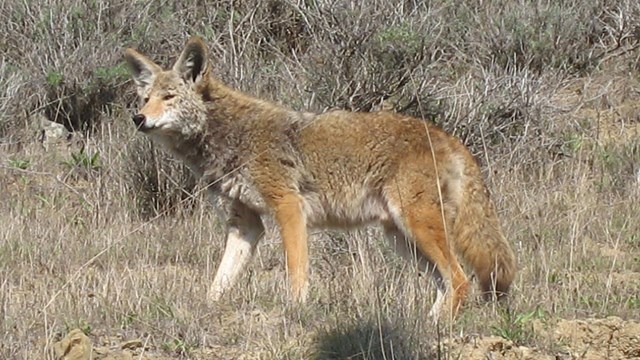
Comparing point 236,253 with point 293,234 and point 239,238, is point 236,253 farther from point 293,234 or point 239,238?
point 293,234

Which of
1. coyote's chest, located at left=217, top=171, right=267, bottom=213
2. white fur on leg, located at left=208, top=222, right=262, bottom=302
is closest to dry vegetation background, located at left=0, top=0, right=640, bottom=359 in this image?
white fur on leg, located at left=208, top=222, right=262, bottom=302

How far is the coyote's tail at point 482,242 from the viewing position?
22.5ft

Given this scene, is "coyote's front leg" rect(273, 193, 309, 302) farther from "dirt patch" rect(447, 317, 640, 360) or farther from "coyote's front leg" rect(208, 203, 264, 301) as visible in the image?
"dirt patch" rect(447, 317, 640, 360)

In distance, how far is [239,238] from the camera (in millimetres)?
7441

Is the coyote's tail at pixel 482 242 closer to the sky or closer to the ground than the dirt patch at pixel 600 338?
closer to the sky

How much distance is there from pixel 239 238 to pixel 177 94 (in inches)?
40.4

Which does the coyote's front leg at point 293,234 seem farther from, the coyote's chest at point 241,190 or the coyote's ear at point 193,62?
the coyote's ear at point 193,62

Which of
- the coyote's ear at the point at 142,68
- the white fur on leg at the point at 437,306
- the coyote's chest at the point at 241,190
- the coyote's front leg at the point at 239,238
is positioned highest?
the coyote's ear at the point at 142,68

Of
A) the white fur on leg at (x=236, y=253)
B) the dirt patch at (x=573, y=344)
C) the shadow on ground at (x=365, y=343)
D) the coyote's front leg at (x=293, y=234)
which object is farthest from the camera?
the white fur on leg at (x=236, y=253)

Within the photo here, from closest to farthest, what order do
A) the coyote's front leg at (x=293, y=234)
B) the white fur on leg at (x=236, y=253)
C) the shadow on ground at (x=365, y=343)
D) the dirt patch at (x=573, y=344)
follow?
the shadow on ground at (x=365, y=343)
the dirt patch at (x=573, y=344)
the coyote's front leg at (x=293, y=234)
the white fur on leg at (x=236, y=253)

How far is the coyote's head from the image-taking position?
7.50 m

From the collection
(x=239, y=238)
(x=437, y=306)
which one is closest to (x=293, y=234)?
(x=239, y=238)

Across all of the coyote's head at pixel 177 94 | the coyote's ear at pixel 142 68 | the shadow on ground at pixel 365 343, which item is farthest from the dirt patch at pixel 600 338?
the coyote's ear at pixel 142 68

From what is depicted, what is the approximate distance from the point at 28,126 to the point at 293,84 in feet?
8.26
